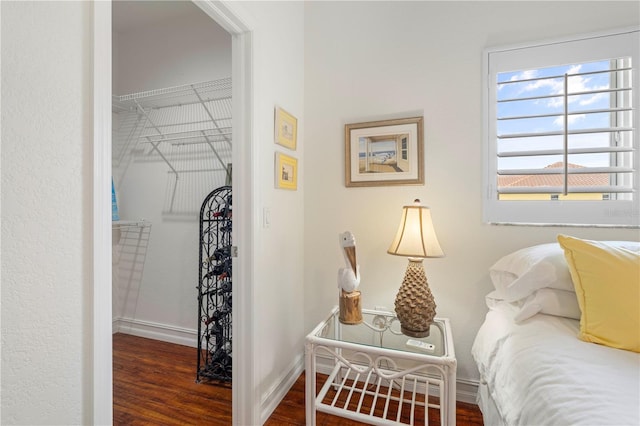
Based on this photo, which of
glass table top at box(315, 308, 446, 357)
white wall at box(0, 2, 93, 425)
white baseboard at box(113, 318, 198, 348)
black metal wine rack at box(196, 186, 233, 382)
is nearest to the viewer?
white wall at box(0, 2, 93, 425)

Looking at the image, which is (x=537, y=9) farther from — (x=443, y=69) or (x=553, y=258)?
(x=553, y=258)

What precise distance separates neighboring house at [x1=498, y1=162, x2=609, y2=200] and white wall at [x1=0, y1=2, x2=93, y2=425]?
74.3 inches

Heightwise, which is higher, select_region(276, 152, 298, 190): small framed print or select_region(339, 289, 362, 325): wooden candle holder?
select_region(276, 152, 298, 190): small framed print

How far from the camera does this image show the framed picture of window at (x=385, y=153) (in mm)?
1826

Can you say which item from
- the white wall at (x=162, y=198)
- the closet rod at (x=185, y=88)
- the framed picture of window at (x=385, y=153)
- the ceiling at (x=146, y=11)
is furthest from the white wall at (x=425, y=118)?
the ceiling at (x=146, y=11)

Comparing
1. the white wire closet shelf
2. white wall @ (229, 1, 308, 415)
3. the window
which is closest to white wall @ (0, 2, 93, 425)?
white wall @ (229, 1, 308, 415)

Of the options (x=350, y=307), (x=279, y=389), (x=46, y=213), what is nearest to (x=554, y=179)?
(x=350, y=307)

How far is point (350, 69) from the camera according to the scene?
77.8 inches

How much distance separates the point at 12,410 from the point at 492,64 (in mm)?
2313

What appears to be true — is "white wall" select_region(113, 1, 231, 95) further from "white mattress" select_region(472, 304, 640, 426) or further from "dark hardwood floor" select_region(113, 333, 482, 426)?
"white mattress" select_region(472, 304, 640, 426)

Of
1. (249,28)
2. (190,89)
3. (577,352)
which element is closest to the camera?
(577,352)

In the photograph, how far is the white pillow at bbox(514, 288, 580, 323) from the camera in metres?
1.21

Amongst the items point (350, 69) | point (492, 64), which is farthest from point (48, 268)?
point (492, 64)

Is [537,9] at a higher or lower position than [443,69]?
higher
